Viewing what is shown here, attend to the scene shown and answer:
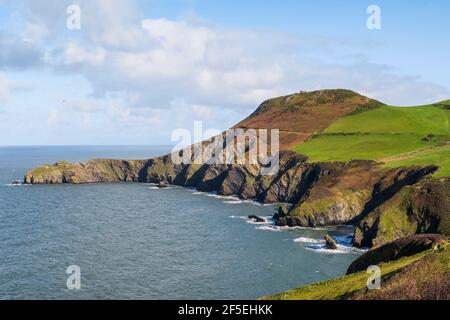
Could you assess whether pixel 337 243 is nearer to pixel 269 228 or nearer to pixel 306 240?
pixel 306 240

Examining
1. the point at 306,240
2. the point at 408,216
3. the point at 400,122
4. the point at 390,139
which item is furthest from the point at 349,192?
the point at 400,122

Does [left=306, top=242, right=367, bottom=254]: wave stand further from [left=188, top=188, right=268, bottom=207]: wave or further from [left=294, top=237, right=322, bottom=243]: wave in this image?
[left=188, top=188, right=268, bottom=207]: wave

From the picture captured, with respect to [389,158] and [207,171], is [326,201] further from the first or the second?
[207,171]

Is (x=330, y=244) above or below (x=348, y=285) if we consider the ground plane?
below

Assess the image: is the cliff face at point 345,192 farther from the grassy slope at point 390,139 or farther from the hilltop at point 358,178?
the grassy slope at point 390,139

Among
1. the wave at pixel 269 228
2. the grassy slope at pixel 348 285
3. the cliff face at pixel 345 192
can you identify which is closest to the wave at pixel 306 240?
the cliff face at pixel 345 192
